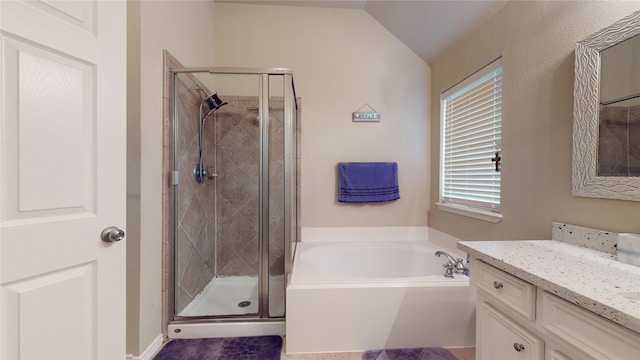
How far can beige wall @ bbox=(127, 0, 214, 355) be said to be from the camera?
1.33 meters

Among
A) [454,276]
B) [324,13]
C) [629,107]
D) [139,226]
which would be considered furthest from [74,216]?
[324,13]

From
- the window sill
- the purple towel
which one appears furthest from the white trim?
the window sill

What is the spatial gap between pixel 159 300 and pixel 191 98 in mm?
1404

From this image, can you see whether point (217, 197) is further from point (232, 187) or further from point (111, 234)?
point (111, 234)

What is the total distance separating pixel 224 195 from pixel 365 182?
1.31 m

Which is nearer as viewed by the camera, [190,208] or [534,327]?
[534,327]

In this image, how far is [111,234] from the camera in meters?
0.87

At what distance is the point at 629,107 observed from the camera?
3.04 ft

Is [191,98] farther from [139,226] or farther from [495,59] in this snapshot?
[495,59]

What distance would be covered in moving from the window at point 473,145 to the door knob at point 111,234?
2.00m

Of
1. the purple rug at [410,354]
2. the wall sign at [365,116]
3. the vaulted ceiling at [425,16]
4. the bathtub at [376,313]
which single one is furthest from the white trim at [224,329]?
the vaulted ceiling at [425,16]

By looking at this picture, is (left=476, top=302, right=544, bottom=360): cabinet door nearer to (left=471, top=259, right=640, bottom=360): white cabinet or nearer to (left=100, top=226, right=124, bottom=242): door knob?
(left=471, top=259, right=640, bottom=360): white cabinet

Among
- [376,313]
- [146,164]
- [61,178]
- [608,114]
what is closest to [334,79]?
[146,164]

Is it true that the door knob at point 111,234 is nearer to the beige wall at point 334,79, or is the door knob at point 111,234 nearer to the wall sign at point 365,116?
the beige wall at point 334,79
